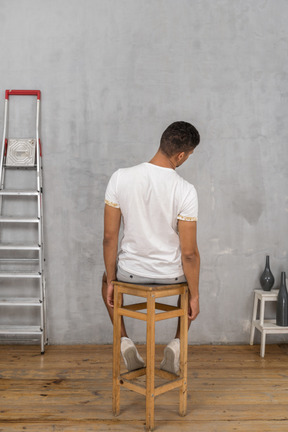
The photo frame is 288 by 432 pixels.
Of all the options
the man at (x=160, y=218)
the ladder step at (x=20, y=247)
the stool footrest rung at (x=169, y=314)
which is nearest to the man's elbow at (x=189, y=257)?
the man at (x=160, y=218)

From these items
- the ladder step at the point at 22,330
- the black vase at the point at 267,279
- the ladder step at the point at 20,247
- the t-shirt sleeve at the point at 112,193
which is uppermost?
the t-shirt sleeve at the point at 112,193

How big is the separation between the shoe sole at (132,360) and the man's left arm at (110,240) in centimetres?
28

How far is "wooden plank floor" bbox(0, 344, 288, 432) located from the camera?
7.56ft

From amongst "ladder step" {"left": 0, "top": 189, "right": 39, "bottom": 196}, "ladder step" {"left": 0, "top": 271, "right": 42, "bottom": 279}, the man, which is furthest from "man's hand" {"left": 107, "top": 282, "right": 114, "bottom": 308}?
"ladder step" {"left": 0, "top": 189, "right": 39, "bottom": 196}

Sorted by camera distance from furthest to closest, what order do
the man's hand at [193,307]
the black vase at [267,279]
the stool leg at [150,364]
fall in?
the black vase at [267,279], the man's hand at [193,307], the stool leg at [150,364]

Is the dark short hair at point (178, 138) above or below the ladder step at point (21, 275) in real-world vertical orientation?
above

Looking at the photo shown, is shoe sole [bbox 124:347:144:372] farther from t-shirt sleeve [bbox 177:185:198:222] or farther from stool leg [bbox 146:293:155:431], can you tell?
t-shirt sleeve [bbox 177:185:198:222]

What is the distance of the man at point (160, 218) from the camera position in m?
2.34

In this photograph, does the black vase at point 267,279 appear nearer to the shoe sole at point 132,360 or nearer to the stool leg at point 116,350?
the shoe sole at point 132,360

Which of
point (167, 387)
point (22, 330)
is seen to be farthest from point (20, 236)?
point (167, 387)

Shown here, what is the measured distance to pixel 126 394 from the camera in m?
2.70

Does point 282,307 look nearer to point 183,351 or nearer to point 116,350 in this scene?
point 183,351

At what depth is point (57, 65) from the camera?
373cm

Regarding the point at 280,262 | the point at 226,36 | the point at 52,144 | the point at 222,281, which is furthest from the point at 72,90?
the point at 280,262
